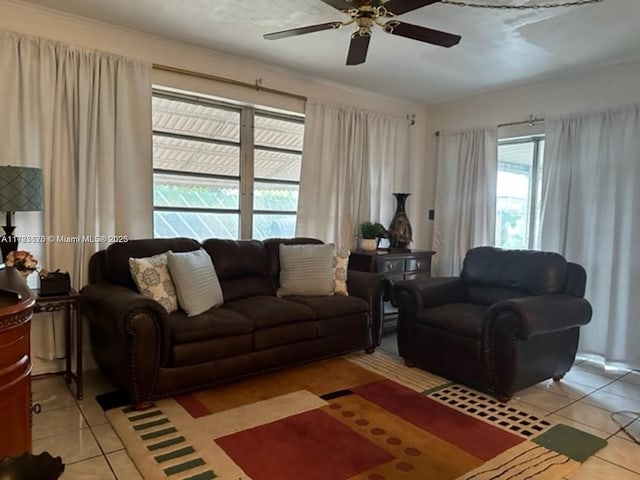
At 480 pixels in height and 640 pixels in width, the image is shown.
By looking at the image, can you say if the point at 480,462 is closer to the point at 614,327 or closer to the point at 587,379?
the point at 587,379

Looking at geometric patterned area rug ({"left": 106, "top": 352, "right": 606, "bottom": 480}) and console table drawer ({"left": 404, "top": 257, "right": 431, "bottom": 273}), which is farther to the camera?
console table drawer ({"left": 404, "top": 257, "right": 431, "bottom": 273})

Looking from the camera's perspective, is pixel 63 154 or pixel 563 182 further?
pixel 563 182

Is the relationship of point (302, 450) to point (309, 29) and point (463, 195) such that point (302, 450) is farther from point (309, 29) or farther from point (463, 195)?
point (463, 195)

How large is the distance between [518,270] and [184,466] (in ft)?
9.18

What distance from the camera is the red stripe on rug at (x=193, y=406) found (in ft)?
8.72

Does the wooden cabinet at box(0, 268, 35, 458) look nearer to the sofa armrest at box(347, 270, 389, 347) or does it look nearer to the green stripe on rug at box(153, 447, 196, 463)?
the green stripe on rug at box(153, 447, 196, 463)

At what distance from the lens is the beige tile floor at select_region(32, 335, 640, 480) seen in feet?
7.07

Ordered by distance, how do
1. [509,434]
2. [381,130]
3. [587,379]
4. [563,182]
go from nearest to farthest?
[509,434]
[587,379]
[563,182]
[381,130]

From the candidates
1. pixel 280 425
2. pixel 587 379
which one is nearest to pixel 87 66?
pixel 280 425

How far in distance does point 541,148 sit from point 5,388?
465 cm

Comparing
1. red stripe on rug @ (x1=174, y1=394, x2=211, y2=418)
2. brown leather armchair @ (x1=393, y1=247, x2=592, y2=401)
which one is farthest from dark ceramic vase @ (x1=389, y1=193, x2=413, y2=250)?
red stripe on rug @ (x1=174, y1=394, x2=211, y2=418)

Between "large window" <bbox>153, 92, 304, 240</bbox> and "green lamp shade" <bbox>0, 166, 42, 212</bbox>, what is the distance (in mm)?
1151

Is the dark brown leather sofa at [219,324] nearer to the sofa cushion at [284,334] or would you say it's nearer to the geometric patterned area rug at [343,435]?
the sofa cushion at [284,334]

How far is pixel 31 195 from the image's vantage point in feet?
8.70
